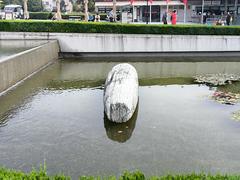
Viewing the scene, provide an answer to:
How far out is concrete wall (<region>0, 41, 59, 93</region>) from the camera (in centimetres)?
1486

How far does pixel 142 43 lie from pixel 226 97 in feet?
39.5

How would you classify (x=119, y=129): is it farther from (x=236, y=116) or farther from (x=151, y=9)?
(x=151, y=9)

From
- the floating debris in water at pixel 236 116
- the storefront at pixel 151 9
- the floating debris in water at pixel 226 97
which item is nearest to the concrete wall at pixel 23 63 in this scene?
the floating debris in water at pixel 226 97

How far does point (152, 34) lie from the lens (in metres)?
25.7

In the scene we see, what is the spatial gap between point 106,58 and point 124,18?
12.4 m

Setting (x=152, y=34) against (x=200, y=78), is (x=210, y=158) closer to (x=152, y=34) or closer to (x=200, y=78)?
(x=200, y=78)

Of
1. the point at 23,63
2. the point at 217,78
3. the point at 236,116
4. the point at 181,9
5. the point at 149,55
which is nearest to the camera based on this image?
the point at 236,116

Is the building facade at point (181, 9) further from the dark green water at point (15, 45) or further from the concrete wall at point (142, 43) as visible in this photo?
the dark green water at point (15, 45)

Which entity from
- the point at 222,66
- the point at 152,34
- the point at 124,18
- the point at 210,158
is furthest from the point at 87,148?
the point at 124,18

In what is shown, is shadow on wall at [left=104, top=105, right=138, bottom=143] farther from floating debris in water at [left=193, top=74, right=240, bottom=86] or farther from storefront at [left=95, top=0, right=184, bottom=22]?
storefront at [left=95, top=0, right=184, bottom=22]

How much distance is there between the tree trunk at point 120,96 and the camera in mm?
11227

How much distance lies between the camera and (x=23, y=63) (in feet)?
57.1

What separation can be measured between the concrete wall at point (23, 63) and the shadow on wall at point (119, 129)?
549 cm

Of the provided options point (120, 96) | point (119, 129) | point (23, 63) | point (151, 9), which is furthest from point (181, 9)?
point (119, 129)
